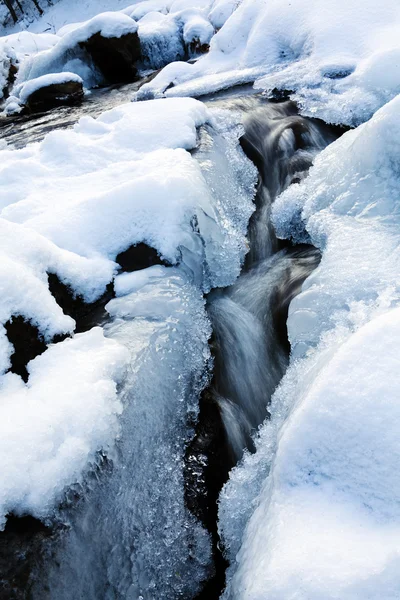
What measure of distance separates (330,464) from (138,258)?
71.4 inches

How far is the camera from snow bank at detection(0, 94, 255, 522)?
165 centimetres

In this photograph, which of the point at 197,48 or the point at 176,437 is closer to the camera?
the point at 176,437

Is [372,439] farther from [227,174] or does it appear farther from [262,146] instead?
[262,146]

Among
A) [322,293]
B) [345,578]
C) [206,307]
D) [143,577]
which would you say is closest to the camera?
[345,578]

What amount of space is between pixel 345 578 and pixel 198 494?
95 cm

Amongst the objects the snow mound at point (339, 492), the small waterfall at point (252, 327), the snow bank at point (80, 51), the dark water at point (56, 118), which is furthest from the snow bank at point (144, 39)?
the snow mound at point (339, 492)

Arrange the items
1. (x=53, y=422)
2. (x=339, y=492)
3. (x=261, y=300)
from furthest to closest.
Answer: (x=261, y=300)
(x=53, y=422)
(x=339, y=492)

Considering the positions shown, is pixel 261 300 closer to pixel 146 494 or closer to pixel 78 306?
pixel 78 306

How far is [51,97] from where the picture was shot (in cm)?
799

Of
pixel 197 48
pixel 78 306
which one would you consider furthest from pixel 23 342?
pixel 197 48

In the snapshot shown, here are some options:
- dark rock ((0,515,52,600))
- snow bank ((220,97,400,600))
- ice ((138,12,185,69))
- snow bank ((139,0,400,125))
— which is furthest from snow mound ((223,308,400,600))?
ice ((138,12,185,69))

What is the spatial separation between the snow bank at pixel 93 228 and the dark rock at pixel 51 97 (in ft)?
15.1

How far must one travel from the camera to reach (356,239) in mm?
2746

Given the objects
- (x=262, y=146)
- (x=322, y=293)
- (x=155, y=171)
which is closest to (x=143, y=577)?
(x=322, y=293)
